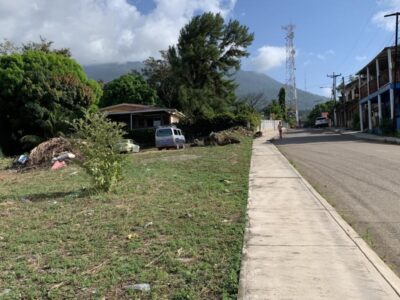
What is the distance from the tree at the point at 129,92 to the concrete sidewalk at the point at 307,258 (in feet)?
181

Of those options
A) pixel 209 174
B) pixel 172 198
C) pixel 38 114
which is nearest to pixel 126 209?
pixel 172 198

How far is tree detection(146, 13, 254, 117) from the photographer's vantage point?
55.9 metres

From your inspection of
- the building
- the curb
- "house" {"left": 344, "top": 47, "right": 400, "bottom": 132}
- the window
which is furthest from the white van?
the building

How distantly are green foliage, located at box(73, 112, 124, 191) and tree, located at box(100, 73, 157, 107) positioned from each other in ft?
174

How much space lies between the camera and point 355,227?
7594 mm

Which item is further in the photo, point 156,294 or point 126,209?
point 126,209

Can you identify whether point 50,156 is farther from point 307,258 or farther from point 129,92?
point 129,92

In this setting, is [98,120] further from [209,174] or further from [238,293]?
[238,293]

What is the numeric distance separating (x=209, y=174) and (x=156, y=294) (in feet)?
30.9

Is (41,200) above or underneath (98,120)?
underneath

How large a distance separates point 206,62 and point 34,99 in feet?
90.8

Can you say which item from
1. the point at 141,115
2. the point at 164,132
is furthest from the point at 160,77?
the point at 164,132

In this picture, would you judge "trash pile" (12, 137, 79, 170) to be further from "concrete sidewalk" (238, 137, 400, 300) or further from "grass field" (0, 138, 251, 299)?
"concrete sidewalk" (238, 137, 400, 300)

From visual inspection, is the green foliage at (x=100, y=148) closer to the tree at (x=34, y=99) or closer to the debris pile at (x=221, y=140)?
the debris pile at (x=221, y=140)
